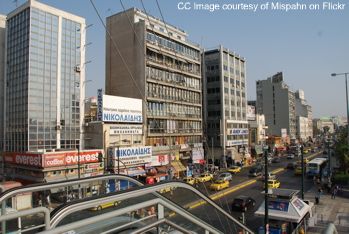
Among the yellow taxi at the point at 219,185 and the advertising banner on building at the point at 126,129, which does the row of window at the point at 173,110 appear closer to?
the advertising banner on building at the point at 126,129

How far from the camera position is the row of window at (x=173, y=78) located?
49.8 meters

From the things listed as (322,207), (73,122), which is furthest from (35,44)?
(322,207)

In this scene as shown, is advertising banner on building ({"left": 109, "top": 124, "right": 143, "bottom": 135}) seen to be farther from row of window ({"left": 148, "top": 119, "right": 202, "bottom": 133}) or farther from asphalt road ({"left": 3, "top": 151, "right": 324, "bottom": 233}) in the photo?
asphalt road ({"left": 3, "top": 151, "right": 324, "bottom": 233})

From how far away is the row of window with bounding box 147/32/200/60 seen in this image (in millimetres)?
50406

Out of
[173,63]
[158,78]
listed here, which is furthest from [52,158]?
[173,63]

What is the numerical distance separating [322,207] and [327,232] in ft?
92.8

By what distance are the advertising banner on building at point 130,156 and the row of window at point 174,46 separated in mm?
18624

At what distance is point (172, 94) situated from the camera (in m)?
53.4

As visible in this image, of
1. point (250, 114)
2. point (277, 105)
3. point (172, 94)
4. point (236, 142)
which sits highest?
point (277, 105)

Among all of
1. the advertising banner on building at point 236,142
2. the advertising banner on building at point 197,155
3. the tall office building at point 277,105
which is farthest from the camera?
the tall office building at point 277,105

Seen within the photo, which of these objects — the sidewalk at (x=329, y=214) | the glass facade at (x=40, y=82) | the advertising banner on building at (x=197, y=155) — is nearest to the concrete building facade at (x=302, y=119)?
the advertising banner on building at (x=197, y=155)

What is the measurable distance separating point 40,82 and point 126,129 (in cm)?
1282

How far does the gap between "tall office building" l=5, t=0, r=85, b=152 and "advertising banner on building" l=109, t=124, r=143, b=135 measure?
537cm

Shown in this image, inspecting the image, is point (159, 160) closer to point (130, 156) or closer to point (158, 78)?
point (130, 156)
